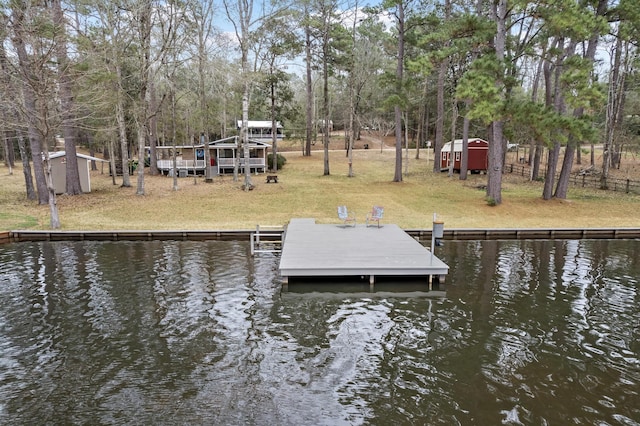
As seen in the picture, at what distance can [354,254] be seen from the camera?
1090 cm

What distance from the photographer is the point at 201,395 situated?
18.4 feet

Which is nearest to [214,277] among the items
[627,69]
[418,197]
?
[418,197]

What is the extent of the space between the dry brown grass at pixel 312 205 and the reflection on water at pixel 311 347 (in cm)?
516

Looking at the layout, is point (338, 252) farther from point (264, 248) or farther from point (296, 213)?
point (296, 213)

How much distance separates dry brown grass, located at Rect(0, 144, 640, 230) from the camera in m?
16.2

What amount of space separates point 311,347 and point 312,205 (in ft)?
42.8

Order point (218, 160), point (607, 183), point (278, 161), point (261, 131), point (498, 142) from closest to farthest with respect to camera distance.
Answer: point (498, 142), point (607, 183), point (218, 160), point (278, 161), point (261, 131)

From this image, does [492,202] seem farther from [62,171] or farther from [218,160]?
[62,171]

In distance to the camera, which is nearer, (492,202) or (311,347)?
(311,347)

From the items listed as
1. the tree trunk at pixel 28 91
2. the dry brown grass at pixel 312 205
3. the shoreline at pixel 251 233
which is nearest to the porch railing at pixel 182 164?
the dry brown grass at pixel 312 205

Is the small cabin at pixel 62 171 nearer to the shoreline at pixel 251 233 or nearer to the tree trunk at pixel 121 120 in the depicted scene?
the tree trunk at pixel 121 120

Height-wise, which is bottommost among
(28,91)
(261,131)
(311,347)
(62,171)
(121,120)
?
(311,347)

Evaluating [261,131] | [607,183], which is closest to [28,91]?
[607,183]

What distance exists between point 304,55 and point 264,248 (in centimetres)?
2619
